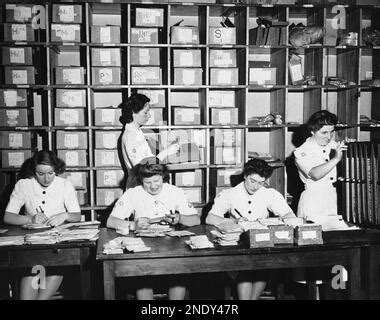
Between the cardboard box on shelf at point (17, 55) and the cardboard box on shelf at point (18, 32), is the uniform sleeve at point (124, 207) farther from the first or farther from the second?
the cardboard box on shelf at point (18, 32)

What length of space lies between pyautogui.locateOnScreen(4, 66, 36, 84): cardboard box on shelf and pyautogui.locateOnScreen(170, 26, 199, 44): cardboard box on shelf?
1.31 metres

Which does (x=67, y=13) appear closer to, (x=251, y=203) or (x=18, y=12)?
(x=18, y=12)

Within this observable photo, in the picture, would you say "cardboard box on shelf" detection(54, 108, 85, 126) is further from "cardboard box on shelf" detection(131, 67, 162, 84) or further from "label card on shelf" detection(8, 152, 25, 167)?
"cardboard box on shelf" detection(131, 67, 162, 84)

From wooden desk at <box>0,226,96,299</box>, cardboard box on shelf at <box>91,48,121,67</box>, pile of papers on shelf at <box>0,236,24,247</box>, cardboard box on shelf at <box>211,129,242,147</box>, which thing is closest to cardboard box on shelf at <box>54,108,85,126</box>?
cardboard box on shelf at <box>91,48,121,67</box>

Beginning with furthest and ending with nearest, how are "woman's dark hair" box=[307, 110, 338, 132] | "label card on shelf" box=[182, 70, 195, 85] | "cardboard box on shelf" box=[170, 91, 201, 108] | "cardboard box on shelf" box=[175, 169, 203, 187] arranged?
"cardboard box on shelf" box=[170, 91, 201, 108] → "cardboard box on shelf" box=[175, 169, 203, 187] → "label card on shelf" box=[182, 70, 195, 85] → "woman's dark hair" box=[307, 110, 338, 132]

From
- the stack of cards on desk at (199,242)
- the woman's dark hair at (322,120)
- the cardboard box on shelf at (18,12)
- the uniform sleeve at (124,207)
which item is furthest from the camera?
the cardboard box on shelf at (18,12)

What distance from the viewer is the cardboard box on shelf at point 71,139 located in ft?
12.6

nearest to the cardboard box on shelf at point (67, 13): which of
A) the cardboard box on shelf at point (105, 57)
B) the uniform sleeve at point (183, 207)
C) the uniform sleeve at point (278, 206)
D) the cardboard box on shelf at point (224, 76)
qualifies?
the cardboard box on shelf at point (105, 57)

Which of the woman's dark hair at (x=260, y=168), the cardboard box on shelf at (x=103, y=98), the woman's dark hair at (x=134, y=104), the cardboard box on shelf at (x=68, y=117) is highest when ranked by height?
the cardboard box on shelf at (x=103, y=98)

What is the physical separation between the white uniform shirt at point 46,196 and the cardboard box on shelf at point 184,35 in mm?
1700

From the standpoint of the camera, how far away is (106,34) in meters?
3.82

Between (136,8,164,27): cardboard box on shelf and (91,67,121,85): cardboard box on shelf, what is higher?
(136,8,164,27): cardboard box on shelf

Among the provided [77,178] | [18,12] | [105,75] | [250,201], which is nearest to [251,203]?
[250,201]

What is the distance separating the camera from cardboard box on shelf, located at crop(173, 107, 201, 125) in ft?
13.0
